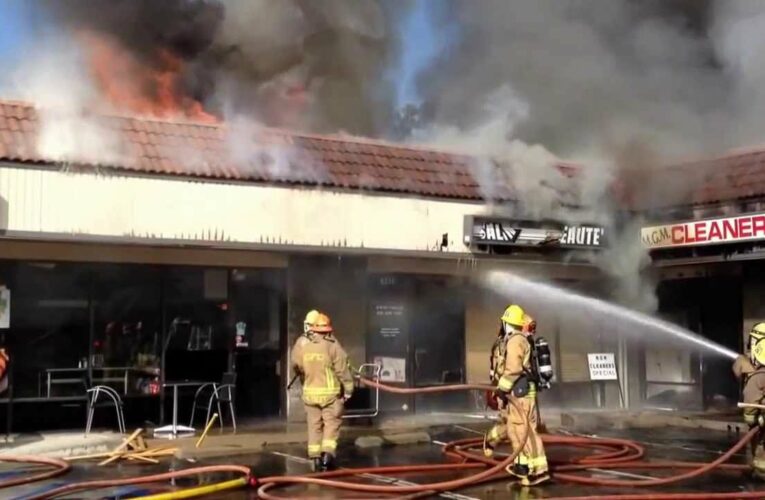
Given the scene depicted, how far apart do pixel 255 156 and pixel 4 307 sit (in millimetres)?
3495

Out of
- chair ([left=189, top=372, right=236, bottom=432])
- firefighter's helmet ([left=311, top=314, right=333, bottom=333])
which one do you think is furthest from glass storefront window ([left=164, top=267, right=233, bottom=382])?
firefighter's helmet ([left=311, top=314, right=333, bottom=333])

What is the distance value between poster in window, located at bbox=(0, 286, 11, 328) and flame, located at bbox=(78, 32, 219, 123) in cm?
263

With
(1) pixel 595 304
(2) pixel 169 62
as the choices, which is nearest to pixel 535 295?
(1) pixel 595 304

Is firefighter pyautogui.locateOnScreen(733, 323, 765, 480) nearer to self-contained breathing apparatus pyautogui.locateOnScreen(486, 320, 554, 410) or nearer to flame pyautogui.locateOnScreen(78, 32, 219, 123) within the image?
self-contained breathing apparatus pyautogui.locateOnScreen(486, 320, 554, 410)

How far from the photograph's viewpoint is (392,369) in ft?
44.5

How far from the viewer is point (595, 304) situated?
49.1 feet

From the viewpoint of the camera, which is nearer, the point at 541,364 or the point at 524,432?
the point at 524,432

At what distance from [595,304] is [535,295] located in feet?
3.51

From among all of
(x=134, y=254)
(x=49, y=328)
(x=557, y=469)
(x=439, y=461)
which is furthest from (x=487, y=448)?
(x=49, y=328)

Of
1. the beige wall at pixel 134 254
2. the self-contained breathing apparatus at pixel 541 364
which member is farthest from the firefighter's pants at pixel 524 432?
the beige wall at pixel 134 254

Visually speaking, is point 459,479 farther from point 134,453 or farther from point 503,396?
point 134,453

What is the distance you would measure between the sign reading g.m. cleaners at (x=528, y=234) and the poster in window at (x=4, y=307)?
592 cm

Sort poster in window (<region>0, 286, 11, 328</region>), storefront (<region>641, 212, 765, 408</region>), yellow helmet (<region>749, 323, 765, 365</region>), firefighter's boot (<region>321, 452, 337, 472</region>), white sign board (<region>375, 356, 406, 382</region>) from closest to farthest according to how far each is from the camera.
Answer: yellow helmet (<region>749, 323, 765, 365</region>)
firefighter's boot (<region>321, 452, 337, 472</region>)
poster in window (<region>0, 286, 11, 328</region>)
storefront (<region>641, 212, 765, 408</region>)
white sign board (<region>375, 356, 406, 382</region>)

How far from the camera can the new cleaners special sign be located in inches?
481
